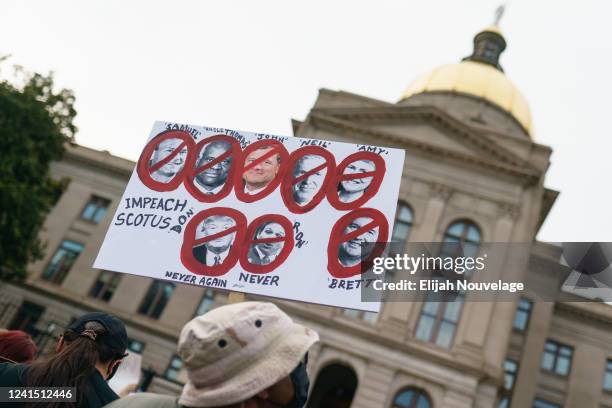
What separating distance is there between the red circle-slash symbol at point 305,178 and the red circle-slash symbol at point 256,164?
7 cm

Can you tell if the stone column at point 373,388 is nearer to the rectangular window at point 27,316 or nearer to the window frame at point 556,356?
the window frame at point 556,356

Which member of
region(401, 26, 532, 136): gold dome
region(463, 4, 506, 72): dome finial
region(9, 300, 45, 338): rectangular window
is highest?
region(463, 4, 506, 72): dome finial

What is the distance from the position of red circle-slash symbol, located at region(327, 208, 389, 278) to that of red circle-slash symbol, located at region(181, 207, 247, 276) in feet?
2.60

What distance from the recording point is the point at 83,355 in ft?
9.75

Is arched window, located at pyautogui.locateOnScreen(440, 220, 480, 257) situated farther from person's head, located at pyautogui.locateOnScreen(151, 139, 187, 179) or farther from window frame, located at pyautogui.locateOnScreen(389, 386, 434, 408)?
→ person's head, located at pyautogui.locateOnScreen(151, 139, 187, 179)

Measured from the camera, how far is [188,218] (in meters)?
4.93

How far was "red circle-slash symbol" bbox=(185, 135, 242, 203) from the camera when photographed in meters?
5.10

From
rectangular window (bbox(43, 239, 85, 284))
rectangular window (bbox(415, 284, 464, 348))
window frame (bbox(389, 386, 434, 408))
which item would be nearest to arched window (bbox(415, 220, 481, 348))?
rectangular window (bbox(415, 284, 464, 348))

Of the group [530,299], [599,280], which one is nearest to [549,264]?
[530,299]

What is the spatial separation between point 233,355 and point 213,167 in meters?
3.60

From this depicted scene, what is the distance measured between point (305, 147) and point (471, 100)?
30.8 metres

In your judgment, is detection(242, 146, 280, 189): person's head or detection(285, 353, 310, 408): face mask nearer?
detection(285, 353, 310, 408): face mask

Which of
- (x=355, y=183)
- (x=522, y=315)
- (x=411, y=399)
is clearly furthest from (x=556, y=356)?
(x=355, y=183)

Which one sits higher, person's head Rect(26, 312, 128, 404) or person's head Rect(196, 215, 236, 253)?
person's head Rect(196, 215, 236, 253)
